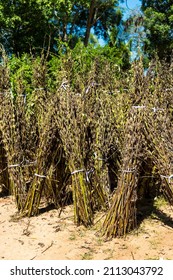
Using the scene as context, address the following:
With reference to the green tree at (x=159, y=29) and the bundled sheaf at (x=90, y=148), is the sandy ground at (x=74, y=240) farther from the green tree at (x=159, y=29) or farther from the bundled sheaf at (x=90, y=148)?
the green tree at (x=159, y=29)

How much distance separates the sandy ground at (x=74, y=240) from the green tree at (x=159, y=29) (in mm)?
13858

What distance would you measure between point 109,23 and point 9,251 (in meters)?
21.4

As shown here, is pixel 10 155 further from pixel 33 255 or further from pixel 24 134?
pixel 33 255

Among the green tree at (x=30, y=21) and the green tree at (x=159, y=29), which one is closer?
the green tree at (x=30, y=21)

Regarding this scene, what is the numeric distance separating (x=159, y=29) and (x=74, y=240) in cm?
1485

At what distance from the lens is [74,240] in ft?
10.7

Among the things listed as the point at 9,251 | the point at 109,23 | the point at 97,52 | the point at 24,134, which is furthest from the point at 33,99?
the point at 109,23

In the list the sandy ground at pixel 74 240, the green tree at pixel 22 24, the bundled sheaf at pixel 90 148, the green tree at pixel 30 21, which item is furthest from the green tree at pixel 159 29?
the sandy ground at pixel 74 240

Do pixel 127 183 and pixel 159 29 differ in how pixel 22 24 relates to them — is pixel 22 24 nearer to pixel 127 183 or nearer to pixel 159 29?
pixel 159 29

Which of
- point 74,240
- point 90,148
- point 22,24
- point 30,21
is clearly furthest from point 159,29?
point 74,240

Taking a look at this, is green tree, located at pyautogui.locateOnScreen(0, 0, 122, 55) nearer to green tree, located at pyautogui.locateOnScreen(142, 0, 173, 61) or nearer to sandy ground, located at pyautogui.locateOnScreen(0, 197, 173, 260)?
green tree, located at pyautogui.locateOnScreen(142, 0, 173, 61)

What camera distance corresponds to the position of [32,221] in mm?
3723

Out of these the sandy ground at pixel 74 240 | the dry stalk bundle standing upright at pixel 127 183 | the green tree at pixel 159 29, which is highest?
the green tree at pixel 159 29

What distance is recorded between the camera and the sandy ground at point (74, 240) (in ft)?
9.87
